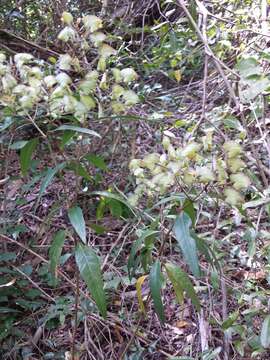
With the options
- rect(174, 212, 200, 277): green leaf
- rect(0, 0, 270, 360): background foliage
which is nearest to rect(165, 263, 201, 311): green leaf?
rect(0, 0, 270, 360): background foliage

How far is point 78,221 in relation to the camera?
974mm

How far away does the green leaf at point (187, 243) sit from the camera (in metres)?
0.93

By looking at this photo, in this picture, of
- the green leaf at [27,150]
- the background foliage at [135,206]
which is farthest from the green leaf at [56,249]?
the green leaf at [27,150]

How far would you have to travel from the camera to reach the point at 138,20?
4.23 m

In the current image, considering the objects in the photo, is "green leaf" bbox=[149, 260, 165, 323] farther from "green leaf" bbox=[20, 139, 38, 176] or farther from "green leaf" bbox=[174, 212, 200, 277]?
"green leaf" bbox=[20, 139, 38, 176]

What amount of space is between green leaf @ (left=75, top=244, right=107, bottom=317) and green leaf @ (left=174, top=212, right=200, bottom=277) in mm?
197

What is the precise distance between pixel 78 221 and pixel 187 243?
24 centimetres

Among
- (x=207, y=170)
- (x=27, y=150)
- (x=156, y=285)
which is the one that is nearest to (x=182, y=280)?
(x=156, y=285)

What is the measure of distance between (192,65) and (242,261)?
1997 mm

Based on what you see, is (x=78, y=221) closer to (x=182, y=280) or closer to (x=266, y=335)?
(x=182, y=280)

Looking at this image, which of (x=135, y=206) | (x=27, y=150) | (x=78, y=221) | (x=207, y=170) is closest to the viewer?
(x=207, y=170)

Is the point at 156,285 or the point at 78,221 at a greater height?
the point at 78,221

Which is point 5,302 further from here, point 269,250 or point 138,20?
point 138,20

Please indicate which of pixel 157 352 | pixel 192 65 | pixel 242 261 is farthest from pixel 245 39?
pixel 157 352
